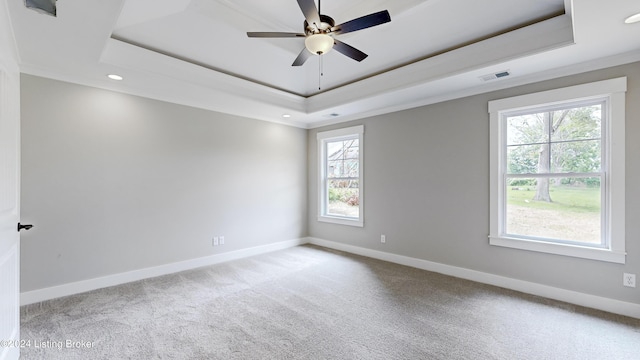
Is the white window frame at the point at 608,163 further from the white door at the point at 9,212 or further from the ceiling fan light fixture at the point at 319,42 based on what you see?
the white door at the point at 9,212

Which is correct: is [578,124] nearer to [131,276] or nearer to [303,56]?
[303,56]

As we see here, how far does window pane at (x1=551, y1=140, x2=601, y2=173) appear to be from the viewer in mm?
2961

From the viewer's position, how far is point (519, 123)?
3.45 metres

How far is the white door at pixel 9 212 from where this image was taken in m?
1.61

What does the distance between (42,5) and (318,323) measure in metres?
3.16

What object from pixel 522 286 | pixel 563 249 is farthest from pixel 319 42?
pixel 522 286

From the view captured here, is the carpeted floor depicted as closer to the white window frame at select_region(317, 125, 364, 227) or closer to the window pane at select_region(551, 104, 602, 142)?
the white window frame at select_region(317, 125, 364, 227)

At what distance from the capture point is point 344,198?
17.9 ft

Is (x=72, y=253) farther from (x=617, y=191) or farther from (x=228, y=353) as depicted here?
(x=617, y=191)

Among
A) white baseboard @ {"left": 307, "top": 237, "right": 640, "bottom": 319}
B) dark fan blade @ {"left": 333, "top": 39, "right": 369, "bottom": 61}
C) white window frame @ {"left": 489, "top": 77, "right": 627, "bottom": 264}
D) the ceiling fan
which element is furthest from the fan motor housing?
white baseboard @ {"left": 307, "top": 237, "right": 640, "bottom": 319}

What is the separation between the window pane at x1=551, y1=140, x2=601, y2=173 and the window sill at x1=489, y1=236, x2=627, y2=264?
84 centimetres

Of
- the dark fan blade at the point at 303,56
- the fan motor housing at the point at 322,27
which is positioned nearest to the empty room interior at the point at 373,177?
the fan motor housing at the point at 322,27

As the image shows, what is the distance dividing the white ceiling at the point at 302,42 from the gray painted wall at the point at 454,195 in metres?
0.30

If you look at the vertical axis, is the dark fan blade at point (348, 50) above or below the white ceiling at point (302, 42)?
below
